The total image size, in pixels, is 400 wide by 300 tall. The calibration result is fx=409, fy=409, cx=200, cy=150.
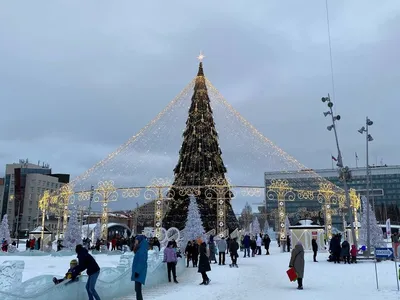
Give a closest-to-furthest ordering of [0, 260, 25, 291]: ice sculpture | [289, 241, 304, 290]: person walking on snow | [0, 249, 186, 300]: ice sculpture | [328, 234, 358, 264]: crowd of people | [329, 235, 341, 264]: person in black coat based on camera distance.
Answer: [0, 260, 25, 291]: ice sculpture, [0, 249, 186, 300]: ice sculpture, [289, 241, 304, 290]: person walking on snow, [328, 234, 358, 264]: crowd of people, [329, 235, 341, 264]: person in black coat

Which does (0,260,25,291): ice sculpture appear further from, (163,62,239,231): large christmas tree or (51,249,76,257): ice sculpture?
(163,62,239,231): large christmas tree

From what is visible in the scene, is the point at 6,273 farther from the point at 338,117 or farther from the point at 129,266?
the point at 338,117

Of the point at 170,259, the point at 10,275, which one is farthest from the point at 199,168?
the point at 10,275

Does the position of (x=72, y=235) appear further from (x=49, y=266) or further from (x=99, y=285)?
(x=99, y=285)

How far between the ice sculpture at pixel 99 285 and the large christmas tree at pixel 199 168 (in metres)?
20.6

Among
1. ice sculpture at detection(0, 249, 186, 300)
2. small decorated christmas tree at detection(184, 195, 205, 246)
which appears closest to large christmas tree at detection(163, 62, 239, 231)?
small decorated christmas tree at detection(184, 195, 205, 246)

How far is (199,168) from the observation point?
1399 inches

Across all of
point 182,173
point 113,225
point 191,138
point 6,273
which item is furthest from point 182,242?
point 113,225

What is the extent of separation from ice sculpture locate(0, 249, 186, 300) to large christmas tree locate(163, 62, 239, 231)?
2063 cm

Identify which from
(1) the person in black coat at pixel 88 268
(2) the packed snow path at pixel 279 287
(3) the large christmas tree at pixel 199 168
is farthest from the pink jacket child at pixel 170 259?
(3) the large christmas tree at pixel 199 168

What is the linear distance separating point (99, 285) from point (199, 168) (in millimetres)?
26409

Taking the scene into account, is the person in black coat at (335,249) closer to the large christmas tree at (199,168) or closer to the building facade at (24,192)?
the large christmas tree at (199,168)

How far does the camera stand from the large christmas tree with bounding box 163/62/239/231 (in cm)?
3522

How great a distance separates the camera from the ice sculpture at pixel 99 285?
6.77 metres
